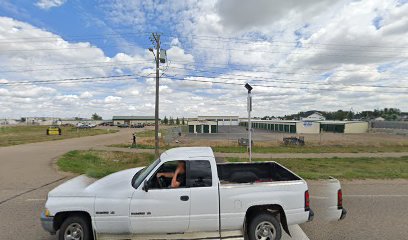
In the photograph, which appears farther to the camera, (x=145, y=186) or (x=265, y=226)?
(x=265, y=226)

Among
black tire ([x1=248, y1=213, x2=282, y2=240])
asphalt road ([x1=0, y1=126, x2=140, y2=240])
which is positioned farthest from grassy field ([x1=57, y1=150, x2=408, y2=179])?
black tire ([x1=248, y1=213, x2=282, y2=240])

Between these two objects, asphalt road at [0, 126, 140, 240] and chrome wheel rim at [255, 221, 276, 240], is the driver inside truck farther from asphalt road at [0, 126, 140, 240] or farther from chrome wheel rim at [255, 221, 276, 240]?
asphalt road at [0, 126, 140, 240]

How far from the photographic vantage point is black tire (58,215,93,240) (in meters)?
3.84

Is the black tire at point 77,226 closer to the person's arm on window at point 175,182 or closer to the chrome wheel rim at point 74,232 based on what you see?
the chrome wheel rim at point 74,232

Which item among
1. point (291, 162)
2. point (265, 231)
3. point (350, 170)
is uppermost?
point (265, 231)

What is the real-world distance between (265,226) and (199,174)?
143 cm

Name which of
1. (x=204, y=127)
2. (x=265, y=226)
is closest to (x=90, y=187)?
(x=265, y=226)

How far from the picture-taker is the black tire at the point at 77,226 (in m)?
3.84

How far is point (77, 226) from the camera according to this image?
3.91 m

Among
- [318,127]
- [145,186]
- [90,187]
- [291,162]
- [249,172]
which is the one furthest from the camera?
[318,127]

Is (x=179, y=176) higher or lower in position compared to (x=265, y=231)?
higher

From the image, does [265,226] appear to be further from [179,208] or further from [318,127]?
[318,127]

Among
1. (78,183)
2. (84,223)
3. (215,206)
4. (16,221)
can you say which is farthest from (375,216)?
(16,221)

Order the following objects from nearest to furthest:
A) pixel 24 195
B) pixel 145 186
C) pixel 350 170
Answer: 1. pixel 145 186
2. pixel 24 195
3. pixel 350 170
